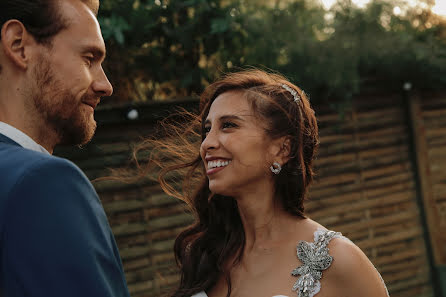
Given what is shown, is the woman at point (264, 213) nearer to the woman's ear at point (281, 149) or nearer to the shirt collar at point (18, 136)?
the woman's ear at point (281, 149)

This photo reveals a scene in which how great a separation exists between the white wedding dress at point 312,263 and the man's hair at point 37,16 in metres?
1.48

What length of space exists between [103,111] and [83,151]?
15.1 inches

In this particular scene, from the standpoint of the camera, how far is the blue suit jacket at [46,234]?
3.15ft

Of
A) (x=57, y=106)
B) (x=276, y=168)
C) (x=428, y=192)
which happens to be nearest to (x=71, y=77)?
(x=57, y=106)

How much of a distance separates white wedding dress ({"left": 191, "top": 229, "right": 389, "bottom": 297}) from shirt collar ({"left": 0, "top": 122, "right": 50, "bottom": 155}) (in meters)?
1.36

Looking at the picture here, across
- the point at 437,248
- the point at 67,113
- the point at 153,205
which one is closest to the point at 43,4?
the point at 67,113

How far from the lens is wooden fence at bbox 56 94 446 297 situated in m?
4.15

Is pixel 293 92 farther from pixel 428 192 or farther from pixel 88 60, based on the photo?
pixel 428 192

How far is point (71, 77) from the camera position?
1.32 m

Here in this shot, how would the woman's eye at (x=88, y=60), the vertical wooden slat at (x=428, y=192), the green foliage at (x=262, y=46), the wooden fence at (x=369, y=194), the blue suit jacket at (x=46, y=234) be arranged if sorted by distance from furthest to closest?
the vertical wooden slat at (x=428, y=192), the green foliage at (x=262, y=46), the wooden fence at (x=369, y=194), the woman's eye at (x=88, y=60), the blue suit jacket at (x=46, y=234)

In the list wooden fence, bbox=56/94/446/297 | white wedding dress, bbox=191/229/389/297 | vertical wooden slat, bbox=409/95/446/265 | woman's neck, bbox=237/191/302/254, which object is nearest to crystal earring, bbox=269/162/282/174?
woman's neck, bbox=237/191/302/254

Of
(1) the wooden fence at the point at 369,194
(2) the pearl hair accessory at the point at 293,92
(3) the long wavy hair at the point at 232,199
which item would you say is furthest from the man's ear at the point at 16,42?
(1) the wooden fence at the point at 369,194

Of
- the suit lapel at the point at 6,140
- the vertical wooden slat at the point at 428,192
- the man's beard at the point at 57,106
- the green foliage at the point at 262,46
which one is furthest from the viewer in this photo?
the vertical wooden slat at the point at 428,192

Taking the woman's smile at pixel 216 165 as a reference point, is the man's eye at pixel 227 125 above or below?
above
